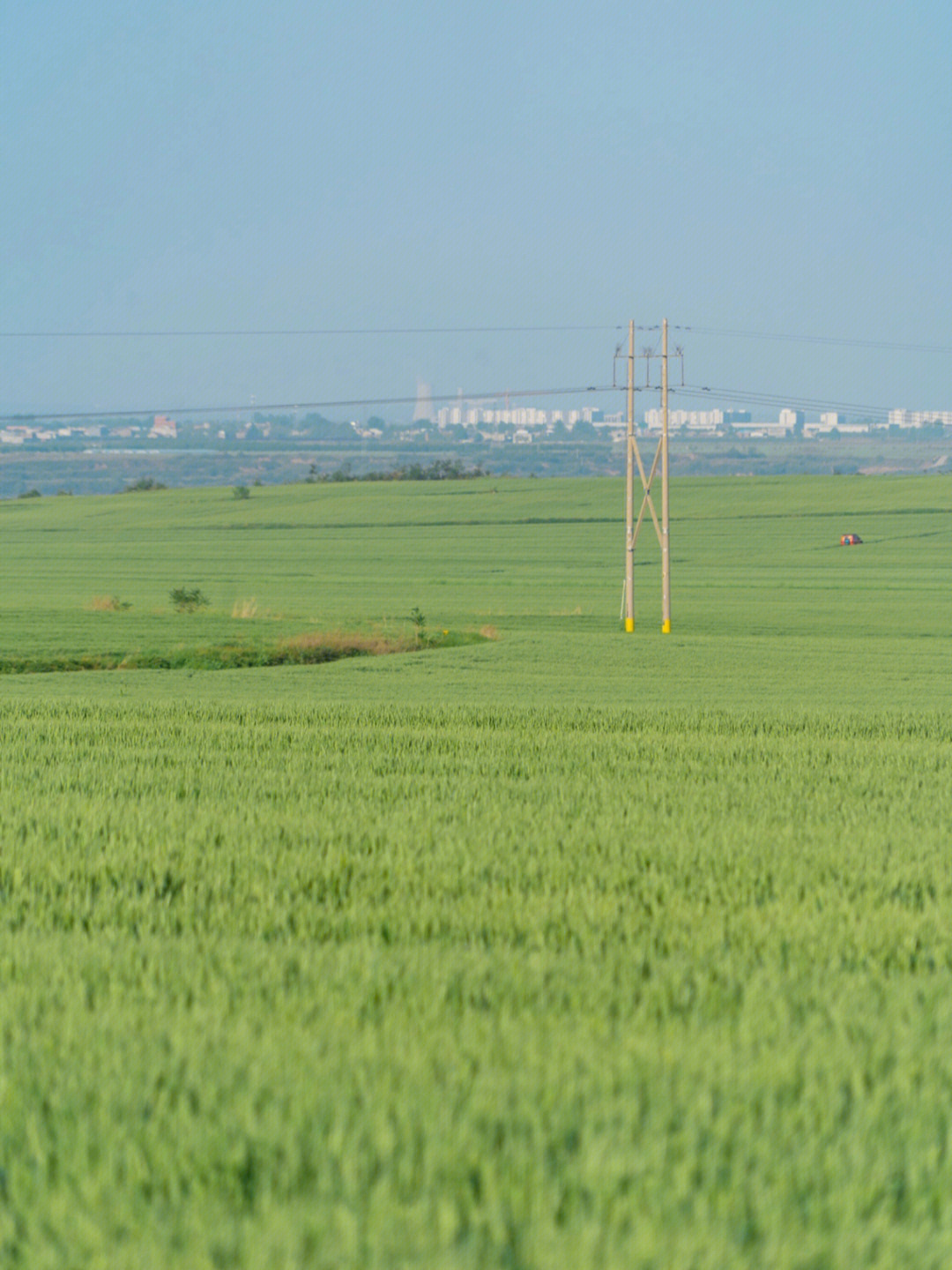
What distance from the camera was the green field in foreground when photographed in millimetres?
Answer: 2926

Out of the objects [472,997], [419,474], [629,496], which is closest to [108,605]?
[629,496]

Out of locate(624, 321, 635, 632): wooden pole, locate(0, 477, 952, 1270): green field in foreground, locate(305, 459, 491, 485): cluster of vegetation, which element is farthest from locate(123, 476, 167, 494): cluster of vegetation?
locate(0, 477, 952, 1270): green field in foreground

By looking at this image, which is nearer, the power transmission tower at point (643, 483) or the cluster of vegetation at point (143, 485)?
the power transmission tower at point (643, 483)

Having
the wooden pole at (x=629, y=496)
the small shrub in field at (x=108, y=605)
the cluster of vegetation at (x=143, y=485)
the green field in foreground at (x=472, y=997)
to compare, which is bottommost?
the small shrub in field at (x=108, y=605)

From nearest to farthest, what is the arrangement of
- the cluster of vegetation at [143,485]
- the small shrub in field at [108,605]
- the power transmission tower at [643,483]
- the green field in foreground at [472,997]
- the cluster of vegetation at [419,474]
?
the green field in foreground at [472,997]
the power transmission tower at [643,483]
the small shrub in field at [108,605]
the cluster of vegetation at [419,474]
the cluster of vegetation at [143,485]

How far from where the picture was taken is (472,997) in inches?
174

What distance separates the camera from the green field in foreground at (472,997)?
2.93 m

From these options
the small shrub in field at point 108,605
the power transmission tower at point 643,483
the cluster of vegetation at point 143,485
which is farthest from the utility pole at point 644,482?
the cluster of vegetation at point 143,485

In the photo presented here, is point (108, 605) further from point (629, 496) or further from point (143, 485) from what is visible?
point (143, 485)

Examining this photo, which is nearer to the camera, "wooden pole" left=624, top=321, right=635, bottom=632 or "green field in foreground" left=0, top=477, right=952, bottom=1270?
"green field in foreground" left=0, top=477, right=952, bottom=1270

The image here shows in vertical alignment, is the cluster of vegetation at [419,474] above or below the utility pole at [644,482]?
above

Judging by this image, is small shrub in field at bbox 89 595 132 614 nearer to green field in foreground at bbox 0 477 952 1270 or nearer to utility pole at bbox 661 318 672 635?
utility pole at bbox 661 318 672 635

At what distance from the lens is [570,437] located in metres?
176

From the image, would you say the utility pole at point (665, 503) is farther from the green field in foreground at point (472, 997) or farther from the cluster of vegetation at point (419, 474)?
the cluster of vegetation at point (419, 474)
